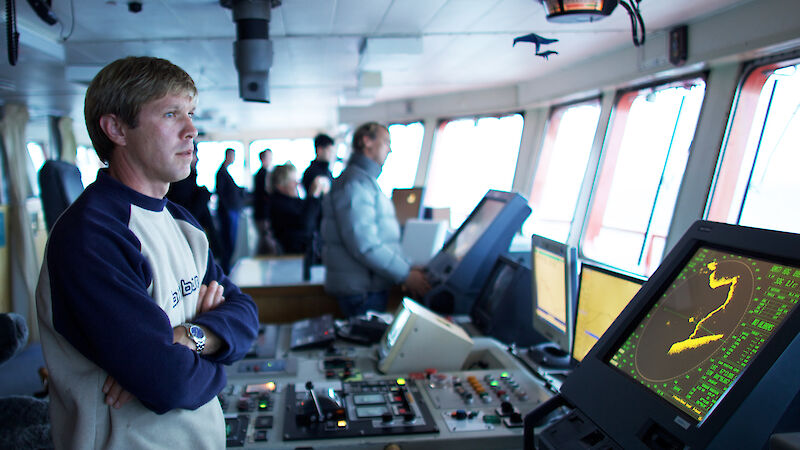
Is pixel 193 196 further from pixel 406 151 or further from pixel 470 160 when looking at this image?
pixel 406 151

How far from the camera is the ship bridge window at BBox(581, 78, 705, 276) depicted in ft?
13.1

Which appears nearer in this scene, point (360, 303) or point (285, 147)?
point (360, 303)

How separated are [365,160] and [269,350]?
105 centimetres

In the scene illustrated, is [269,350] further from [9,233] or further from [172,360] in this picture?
[9,233]

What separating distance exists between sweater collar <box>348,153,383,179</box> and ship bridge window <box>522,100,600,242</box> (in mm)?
2740

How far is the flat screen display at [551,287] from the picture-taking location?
187 cm

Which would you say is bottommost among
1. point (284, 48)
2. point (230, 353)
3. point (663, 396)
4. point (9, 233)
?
point (9, 233)

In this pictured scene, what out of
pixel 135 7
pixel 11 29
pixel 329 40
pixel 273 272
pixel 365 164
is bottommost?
pixel 273 272

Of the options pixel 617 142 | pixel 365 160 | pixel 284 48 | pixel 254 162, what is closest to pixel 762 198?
pixel 617 142

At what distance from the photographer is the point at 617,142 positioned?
15.7ft

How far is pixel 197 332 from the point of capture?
1.15m

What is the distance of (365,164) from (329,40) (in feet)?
7.19

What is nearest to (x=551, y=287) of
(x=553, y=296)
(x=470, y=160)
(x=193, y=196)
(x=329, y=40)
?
(x=553, y=296)

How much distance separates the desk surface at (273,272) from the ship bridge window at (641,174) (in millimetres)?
2353
